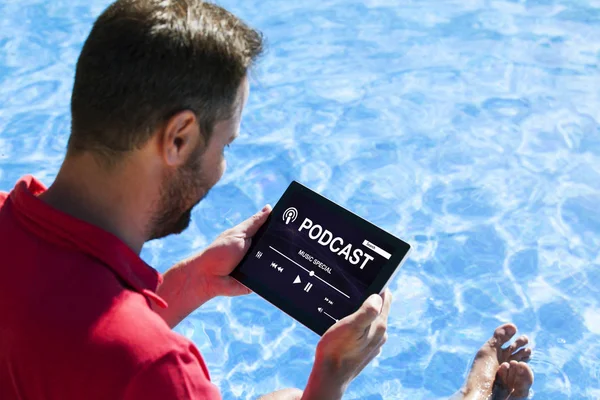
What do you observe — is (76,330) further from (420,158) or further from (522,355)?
(420,158)

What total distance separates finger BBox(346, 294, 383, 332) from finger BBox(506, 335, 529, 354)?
5.71ft

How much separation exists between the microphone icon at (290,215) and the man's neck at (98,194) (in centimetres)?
70

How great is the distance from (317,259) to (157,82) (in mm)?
839

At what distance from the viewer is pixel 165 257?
14.2 feet

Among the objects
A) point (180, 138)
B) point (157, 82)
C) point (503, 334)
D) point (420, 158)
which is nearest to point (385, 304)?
point (180, 138)

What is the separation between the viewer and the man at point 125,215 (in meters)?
1.55

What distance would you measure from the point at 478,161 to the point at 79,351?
3.61m

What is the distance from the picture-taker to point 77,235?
1677 millimetres

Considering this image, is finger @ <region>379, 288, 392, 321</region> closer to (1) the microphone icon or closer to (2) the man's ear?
(1) the microphone icon

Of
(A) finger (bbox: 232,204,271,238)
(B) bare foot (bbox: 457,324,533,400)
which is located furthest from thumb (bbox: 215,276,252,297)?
(B) bare foot (bbox: 457,324,533,400)

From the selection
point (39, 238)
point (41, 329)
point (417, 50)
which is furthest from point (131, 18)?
point (417, 50)

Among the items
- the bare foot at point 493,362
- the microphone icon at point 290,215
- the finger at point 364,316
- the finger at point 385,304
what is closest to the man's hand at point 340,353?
the finger at point 364,316

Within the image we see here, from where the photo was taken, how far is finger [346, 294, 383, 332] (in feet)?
6.85

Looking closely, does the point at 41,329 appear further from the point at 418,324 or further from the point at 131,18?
the point at 418,324
